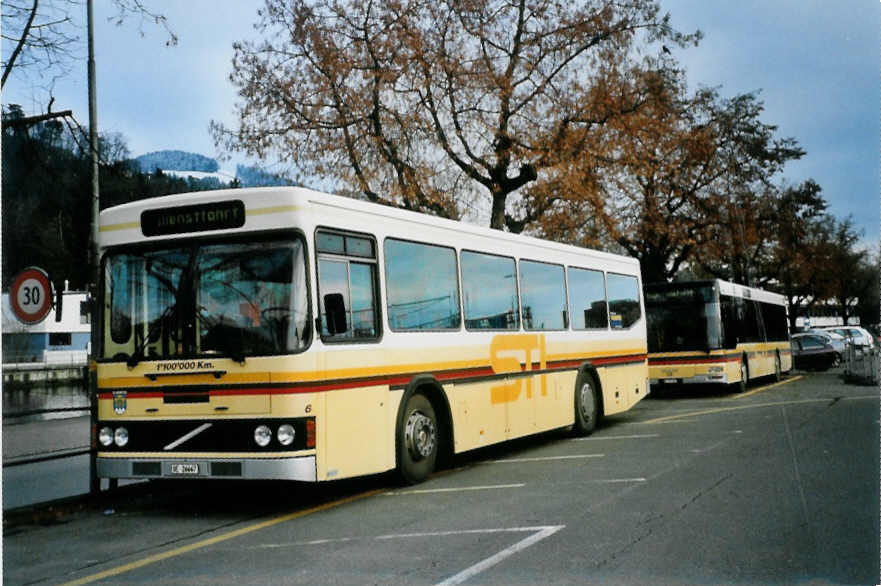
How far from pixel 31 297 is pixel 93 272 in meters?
1.09

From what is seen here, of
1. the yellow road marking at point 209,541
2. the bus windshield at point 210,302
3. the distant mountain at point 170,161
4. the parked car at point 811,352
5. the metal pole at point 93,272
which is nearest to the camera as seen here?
the yellow road marking at point 209,541

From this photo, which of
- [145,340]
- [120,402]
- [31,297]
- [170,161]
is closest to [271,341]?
[145,340]

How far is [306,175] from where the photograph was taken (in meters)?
24.0

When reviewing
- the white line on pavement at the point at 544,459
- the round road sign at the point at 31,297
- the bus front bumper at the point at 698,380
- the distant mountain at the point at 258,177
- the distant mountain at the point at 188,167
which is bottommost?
the white line on pavement at the point at 544,459

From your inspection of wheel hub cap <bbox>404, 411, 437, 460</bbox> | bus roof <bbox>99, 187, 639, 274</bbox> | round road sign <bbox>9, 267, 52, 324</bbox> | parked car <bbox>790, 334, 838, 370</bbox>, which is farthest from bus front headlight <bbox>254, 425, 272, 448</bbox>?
parked car <bbox>790, 334, 838, 370</bbox>

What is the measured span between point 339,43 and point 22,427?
44.6ft

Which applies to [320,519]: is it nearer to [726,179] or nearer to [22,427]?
[22,427]

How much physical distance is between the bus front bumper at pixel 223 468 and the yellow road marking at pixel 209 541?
48 centimetres

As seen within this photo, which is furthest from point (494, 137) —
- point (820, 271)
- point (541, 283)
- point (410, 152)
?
point (820, 271)

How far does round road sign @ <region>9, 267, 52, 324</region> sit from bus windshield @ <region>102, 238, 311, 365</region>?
80.6 inches

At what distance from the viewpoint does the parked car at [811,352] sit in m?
42.6

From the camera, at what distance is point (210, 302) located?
369 inches

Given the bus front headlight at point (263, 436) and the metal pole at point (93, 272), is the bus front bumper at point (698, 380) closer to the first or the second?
the metal pole at point (93, 272)

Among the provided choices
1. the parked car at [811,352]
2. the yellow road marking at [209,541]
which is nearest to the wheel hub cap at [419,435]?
the yellow road marking at [209,541]
